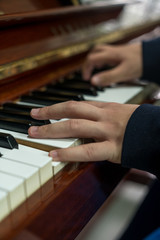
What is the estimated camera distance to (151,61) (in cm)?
127

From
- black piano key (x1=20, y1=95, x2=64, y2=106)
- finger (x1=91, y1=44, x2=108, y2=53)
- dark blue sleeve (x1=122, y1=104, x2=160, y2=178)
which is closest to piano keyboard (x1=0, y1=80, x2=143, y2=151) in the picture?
black piano key (x1=20, y1=95, x2=64, y2=106)

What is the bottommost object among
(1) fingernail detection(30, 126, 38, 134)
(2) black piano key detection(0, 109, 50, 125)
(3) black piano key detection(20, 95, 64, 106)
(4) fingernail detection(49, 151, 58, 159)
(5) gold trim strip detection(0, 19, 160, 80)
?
(4) fingernail detection(49, 151, 58, 159)

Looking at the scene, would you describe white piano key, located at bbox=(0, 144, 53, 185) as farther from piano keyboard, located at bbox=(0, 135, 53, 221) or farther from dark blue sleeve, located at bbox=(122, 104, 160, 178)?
dark blue sleeve, located at bbox=(122, 104, 160, 178)

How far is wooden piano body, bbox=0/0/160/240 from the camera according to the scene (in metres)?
0.52

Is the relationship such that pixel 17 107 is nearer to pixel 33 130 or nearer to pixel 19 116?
pixel 19 116

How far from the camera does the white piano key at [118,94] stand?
37.4 inches

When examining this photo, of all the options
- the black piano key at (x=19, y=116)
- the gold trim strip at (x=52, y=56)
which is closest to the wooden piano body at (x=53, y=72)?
the gold trim strip at (x=52, y=56)

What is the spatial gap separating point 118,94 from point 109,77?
14cm

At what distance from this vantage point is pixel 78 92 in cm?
100

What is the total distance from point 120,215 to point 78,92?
766mm

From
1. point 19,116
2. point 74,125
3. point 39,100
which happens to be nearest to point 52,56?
point 39,100

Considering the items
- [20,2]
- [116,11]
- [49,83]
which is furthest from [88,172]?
[116,11]

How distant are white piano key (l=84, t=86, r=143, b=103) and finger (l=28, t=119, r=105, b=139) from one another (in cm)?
30

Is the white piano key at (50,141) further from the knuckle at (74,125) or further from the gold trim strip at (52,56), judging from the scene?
the gold trim strip at (52,56)
